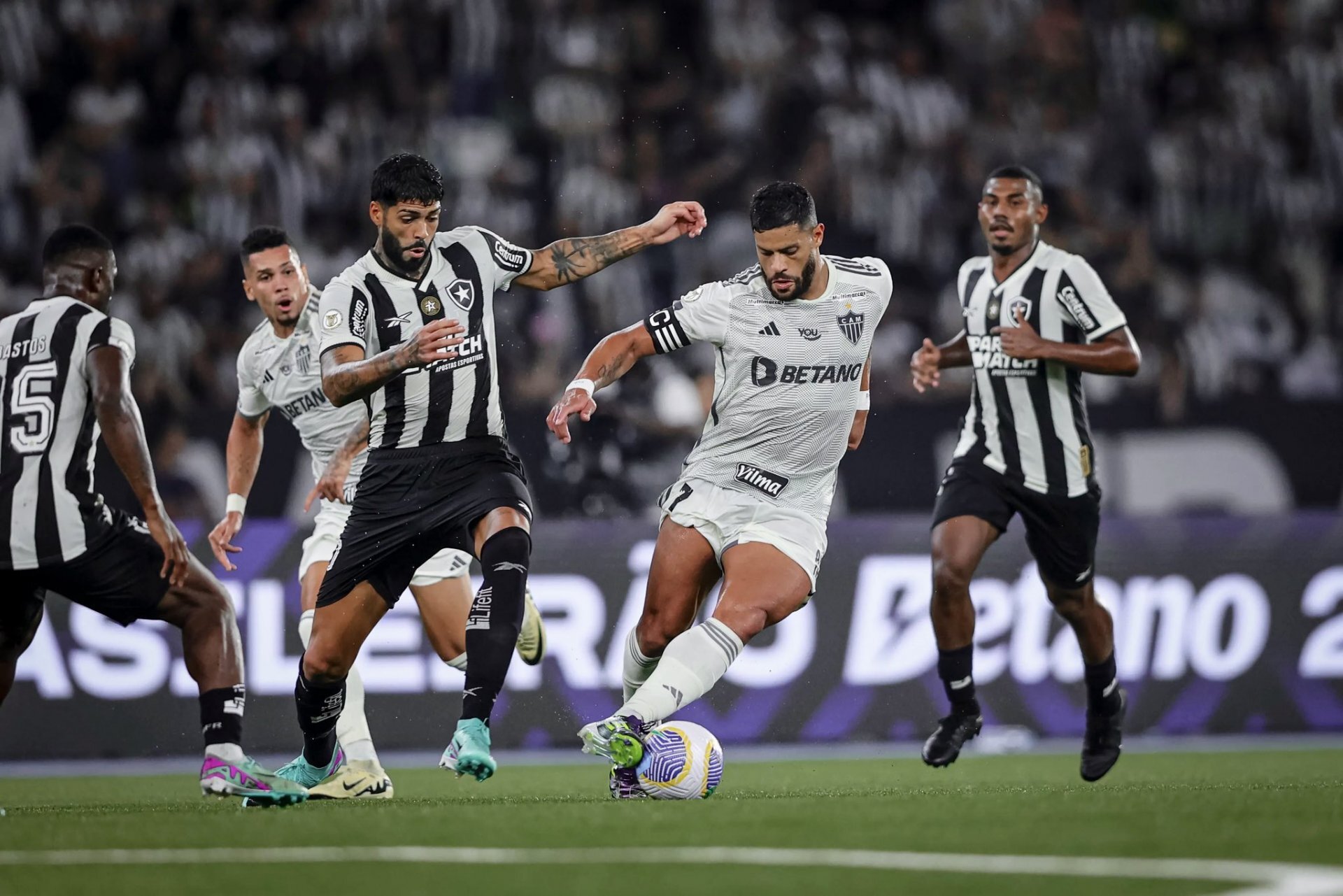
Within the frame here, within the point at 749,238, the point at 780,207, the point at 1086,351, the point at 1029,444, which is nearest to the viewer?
the point at 780,207

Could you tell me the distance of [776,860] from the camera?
4.74 metres

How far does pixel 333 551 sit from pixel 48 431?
64.4 inches

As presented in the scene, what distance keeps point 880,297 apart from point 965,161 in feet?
30.2

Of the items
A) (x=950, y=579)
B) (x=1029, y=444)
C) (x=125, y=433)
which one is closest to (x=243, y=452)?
(x=125, y=433)

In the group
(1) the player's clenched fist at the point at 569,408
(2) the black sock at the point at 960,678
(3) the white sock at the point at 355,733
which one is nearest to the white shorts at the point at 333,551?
(3) the white sock at the point at 355,733

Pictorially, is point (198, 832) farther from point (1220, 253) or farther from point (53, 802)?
point (1220, 253)

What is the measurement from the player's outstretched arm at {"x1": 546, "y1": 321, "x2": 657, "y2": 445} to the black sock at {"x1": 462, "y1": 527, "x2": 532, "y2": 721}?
46cm

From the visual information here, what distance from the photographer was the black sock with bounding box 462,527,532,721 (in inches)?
258

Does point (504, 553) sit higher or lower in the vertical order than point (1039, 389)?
lower

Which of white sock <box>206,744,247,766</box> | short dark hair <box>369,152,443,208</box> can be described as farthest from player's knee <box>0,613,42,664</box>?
short dark hair <box>369,152,443,208</box>

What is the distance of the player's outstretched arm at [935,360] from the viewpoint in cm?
827

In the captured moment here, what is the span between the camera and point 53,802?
7809 mm

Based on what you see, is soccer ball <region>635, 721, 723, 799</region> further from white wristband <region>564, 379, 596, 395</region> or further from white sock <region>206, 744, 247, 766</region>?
Result: white sock <region>206, 744, 247, 766</region>

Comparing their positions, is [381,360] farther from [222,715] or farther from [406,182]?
[222,715]
